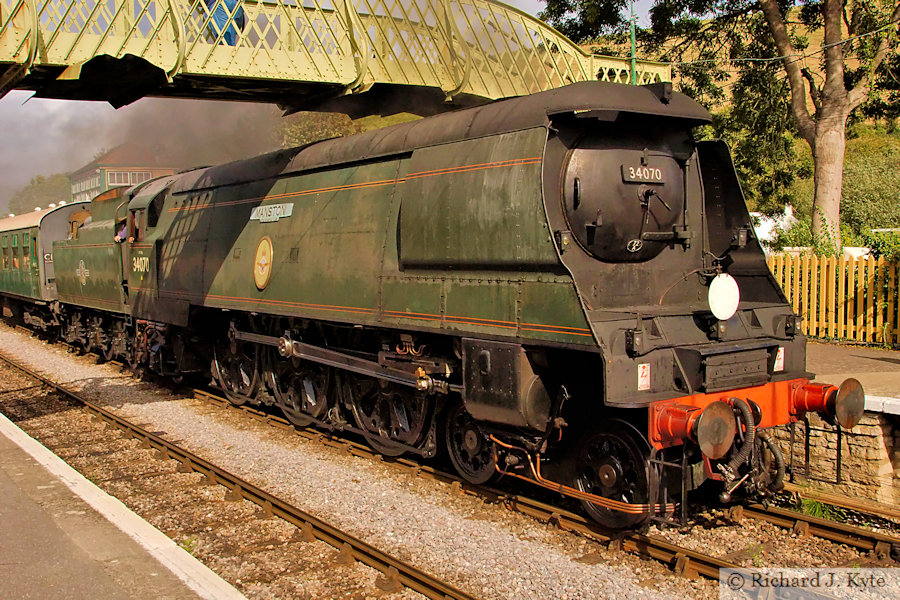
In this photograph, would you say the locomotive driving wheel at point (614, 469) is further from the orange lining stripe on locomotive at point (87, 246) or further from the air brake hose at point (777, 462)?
the orange lining stripe on locomotive at point (87, 246)

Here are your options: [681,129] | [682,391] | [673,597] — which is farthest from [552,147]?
[673,597]

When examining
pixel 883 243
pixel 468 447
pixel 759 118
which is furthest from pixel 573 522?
pixel 759 118

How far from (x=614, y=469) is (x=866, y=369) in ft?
18.8

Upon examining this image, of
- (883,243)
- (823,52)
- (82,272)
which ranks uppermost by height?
(823,52)

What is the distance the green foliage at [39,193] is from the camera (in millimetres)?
112000

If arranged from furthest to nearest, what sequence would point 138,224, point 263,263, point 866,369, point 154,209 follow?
point 138,224
point 154,209
point 866,369
point 263,263

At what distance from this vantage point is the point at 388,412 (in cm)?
841

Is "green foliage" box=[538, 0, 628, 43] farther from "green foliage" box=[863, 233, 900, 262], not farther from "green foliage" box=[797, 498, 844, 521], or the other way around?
"green foliage" box=[797, 498, 844, 521]

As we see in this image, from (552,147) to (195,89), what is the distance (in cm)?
524

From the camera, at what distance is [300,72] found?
29.8ft

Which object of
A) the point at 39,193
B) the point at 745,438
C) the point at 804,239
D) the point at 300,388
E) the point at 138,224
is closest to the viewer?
the point at 745,438

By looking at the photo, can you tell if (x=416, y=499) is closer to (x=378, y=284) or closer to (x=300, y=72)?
(x=378, y=284)

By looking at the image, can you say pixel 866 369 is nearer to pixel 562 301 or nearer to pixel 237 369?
pixel 562 301

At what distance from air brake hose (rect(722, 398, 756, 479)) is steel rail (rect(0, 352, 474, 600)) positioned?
2.19 meters
